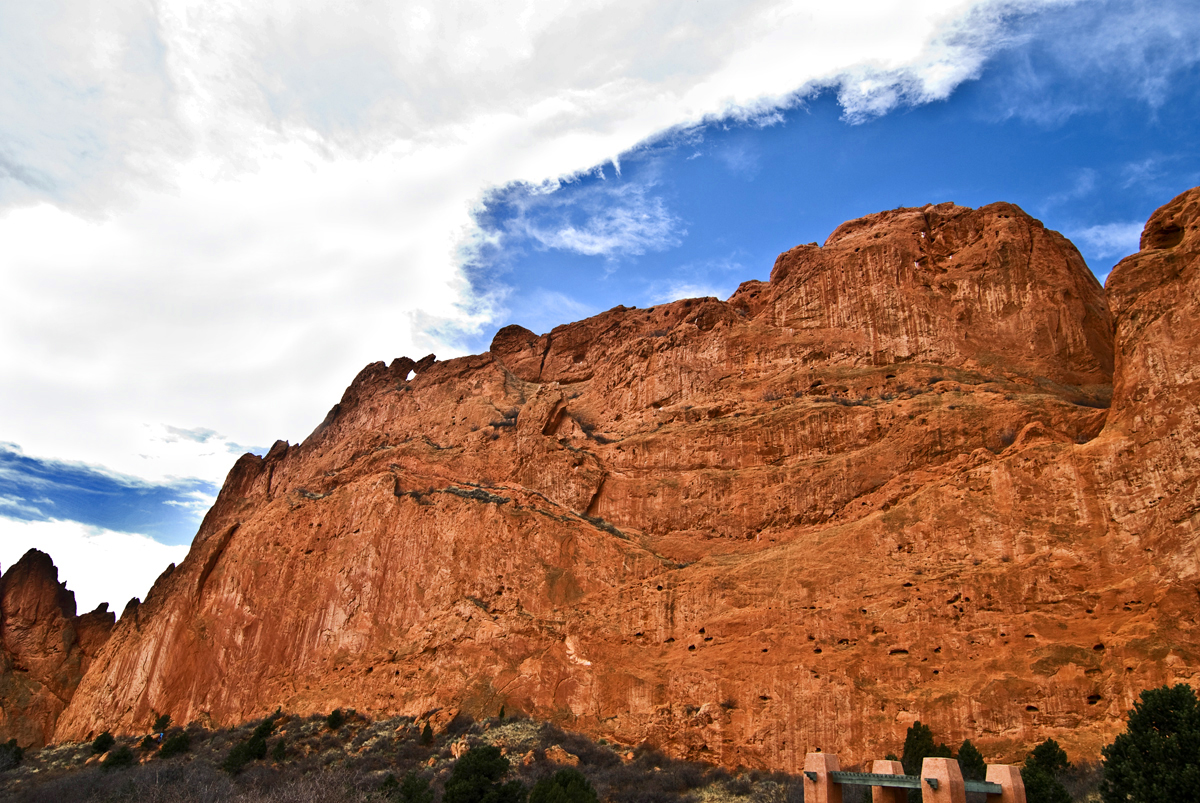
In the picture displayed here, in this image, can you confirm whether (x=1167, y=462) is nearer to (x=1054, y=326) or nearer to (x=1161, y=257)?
(x=1161, y=257)

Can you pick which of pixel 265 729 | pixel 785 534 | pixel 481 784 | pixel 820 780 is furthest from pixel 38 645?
pixel 820 780

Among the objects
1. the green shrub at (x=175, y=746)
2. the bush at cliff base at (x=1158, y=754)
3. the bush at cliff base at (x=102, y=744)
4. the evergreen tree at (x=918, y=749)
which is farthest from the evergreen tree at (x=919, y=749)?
the bush at cliff base at (x=102, y=744)

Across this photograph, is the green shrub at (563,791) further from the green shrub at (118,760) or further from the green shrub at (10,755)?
the green shrub at (10,755)

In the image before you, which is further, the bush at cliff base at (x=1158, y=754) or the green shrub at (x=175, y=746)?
the green shrub at (x=175, y=746)

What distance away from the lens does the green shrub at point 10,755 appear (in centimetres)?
3381

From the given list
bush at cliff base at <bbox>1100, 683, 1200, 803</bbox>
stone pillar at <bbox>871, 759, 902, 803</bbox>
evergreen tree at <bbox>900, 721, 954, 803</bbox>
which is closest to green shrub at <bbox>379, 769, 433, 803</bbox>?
stone pillar at <bbox>871, 759, 902, 803</bbox>

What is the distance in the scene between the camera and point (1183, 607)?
1889cm

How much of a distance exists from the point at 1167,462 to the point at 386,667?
87.3 ft

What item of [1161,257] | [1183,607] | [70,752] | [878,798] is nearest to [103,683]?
[70,752]

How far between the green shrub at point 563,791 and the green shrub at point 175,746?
62.8 ft

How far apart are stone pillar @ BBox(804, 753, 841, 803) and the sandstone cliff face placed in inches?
347

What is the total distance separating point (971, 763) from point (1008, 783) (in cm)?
665

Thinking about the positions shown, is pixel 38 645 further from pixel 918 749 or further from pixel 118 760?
pixel 918 749

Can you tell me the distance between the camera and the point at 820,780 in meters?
12.9
